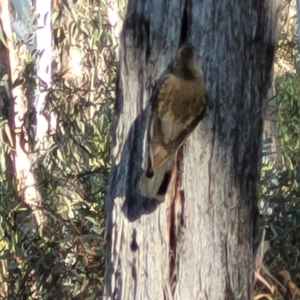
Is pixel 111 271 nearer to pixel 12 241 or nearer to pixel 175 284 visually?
pixel 175 284

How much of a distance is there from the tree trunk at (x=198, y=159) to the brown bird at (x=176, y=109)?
35 mm

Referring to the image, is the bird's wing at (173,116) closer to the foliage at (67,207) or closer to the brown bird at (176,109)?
the brown bird at (176,109)

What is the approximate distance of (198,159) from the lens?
6.95ft

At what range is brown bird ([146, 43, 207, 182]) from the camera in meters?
2.04

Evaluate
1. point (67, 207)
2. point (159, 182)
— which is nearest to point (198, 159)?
point (159, 182)

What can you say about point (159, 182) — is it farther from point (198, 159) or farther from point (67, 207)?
point (67, 207)

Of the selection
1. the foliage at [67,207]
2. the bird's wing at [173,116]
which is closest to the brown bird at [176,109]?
the bird's wing at [173,116]

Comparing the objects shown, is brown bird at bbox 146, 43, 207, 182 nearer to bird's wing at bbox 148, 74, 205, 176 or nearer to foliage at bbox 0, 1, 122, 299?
bird's wing at bbox 148, 74, 205, 176

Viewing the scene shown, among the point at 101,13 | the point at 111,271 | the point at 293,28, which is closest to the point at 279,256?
the point at 111,271

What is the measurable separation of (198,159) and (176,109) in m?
0.14

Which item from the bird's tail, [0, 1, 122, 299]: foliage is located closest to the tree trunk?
the bird's tail

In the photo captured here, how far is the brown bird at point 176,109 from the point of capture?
2039mm

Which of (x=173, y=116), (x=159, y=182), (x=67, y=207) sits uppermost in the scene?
(x=173, y=116)

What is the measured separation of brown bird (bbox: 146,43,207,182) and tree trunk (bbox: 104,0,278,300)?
4 centimetres
